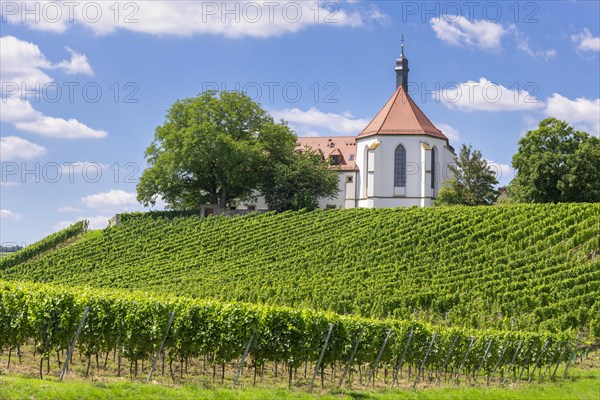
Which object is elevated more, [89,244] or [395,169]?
[395,169]

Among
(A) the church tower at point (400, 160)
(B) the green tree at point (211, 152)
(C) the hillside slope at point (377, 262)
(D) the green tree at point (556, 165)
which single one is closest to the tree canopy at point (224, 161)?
(B) the green tree at point (211, 152)

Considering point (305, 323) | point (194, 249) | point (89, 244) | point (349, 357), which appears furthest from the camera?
point (89, 244)

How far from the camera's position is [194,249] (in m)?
51.0

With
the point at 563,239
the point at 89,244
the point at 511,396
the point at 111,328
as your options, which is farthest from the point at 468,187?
the point at 111,328

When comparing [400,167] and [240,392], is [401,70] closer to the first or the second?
[400,167]

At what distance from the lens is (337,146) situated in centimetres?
7631

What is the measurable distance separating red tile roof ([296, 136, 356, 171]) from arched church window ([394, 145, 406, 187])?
5.00m

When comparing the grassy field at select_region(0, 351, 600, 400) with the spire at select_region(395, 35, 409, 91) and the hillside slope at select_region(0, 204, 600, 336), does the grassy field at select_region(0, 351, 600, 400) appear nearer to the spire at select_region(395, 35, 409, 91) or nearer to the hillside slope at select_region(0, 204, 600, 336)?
the hillside slope at select_region(0, 204, 600, 336)

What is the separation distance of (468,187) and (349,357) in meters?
46.8

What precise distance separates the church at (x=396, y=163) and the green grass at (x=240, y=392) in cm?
4426

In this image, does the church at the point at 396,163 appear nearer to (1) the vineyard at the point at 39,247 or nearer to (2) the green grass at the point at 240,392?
(1) the vineyard at the point at 39,247

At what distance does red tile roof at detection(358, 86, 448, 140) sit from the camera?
68.4 meters

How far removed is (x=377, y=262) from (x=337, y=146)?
3444 centimetres

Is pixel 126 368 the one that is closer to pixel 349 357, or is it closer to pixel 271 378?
pixel 271 378
